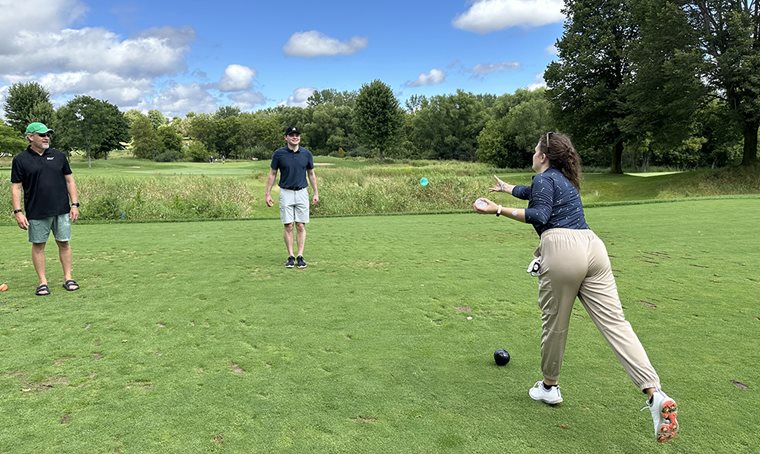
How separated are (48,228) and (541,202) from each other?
651 centimetres

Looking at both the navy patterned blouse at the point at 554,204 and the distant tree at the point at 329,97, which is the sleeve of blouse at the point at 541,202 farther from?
the distant tree at the point at 329,97

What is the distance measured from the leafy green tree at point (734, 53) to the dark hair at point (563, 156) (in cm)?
2981

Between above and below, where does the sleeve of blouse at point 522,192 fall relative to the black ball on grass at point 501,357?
above

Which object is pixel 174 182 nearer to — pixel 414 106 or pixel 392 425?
pixel 392 425

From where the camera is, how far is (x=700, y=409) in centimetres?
343

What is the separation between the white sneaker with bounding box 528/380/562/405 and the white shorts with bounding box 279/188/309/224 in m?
5.54

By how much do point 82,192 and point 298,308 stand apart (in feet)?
58.1

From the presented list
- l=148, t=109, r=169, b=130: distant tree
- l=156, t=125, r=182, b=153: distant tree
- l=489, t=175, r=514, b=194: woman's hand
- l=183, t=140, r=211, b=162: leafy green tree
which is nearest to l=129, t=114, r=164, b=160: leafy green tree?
l=183, t=140, r=211, b=162: leafy green tree

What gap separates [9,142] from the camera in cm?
5456

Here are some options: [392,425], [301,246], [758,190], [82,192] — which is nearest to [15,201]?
[301,246]

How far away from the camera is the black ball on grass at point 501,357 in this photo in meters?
4.23

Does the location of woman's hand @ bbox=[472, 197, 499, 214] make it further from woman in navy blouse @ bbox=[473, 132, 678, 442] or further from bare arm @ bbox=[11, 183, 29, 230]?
bare arm @ bbox=[11, 183, 29, 230]

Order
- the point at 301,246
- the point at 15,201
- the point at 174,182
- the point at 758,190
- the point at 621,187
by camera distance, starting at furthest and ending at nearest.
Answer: the point at 621,187, the point at 758,190, the point at 174,182, the point at 301,246, the point at 15,201

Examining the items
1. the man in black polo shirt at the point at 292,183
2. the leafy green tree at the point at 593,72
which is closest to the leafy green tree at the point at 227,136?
the leafy green tree at the point at 593,72
